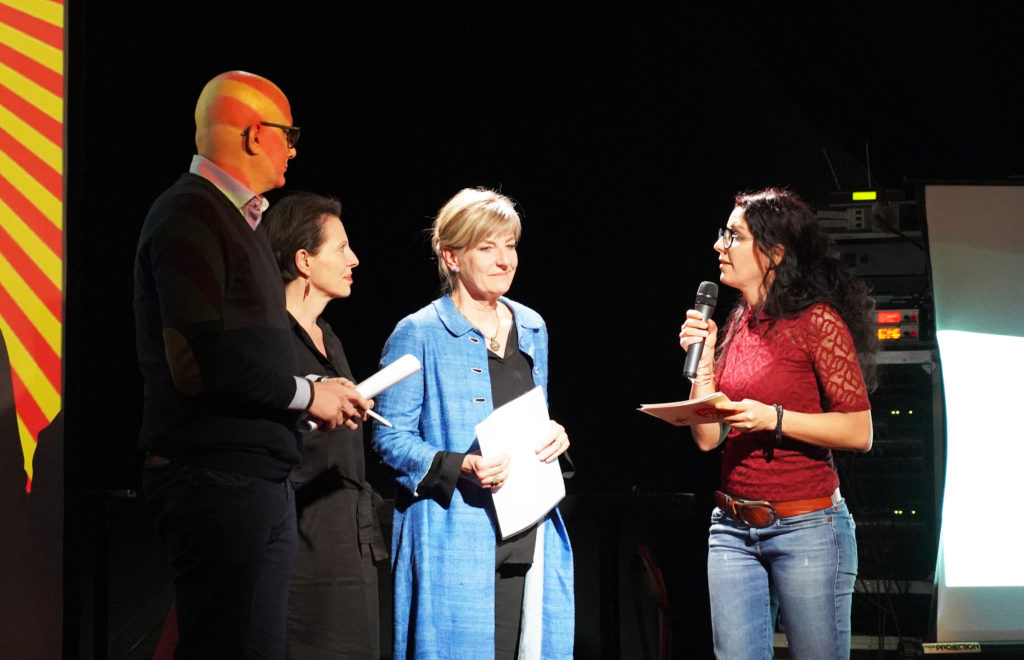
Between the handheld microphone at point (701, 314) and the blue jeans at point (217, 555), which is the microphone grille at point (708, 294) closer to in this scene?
the handheld microphone at point (701, 314)

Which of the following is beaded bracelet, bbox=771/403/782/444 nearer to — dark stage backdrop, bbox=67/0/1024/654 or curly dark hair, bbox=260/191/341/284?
curly dark hair, bbox=260/191/341/284

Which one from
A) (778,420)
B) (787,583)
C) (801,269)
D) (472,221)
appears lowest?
(787,583)

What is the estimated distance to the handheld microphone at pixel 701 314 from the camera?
8.43ft

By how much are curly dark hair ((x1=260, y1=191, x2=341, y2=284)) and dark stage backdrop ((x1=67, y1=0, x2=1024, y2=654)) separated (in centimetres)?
167

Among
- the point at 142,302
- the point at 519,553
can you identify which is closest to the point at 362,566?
the point at 519,553

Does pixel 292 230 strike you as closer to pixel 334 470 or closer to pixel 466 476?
pixel 334 470

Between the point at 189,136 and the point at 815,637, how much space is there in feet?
10.5

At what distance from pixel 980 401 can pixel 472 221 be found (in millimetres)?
2169

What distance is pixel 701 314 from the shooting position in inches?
103

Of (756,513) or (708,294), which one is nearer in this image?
(756,513)

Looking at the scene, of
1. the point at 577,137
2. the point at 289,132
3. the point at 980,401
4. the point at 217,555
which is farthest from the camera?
the point at 577,137

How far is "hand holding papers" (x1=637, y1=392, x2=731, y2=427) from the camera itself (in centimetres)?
231

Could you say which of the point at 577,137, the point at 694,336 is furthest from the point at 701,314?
the point at 577,137

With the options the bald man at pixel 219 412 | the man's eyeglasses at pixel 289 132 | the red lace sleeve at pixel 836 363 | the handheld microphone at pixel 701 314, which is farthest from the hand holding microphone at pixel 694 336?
the man's eyeglasses at pixel 289 132
